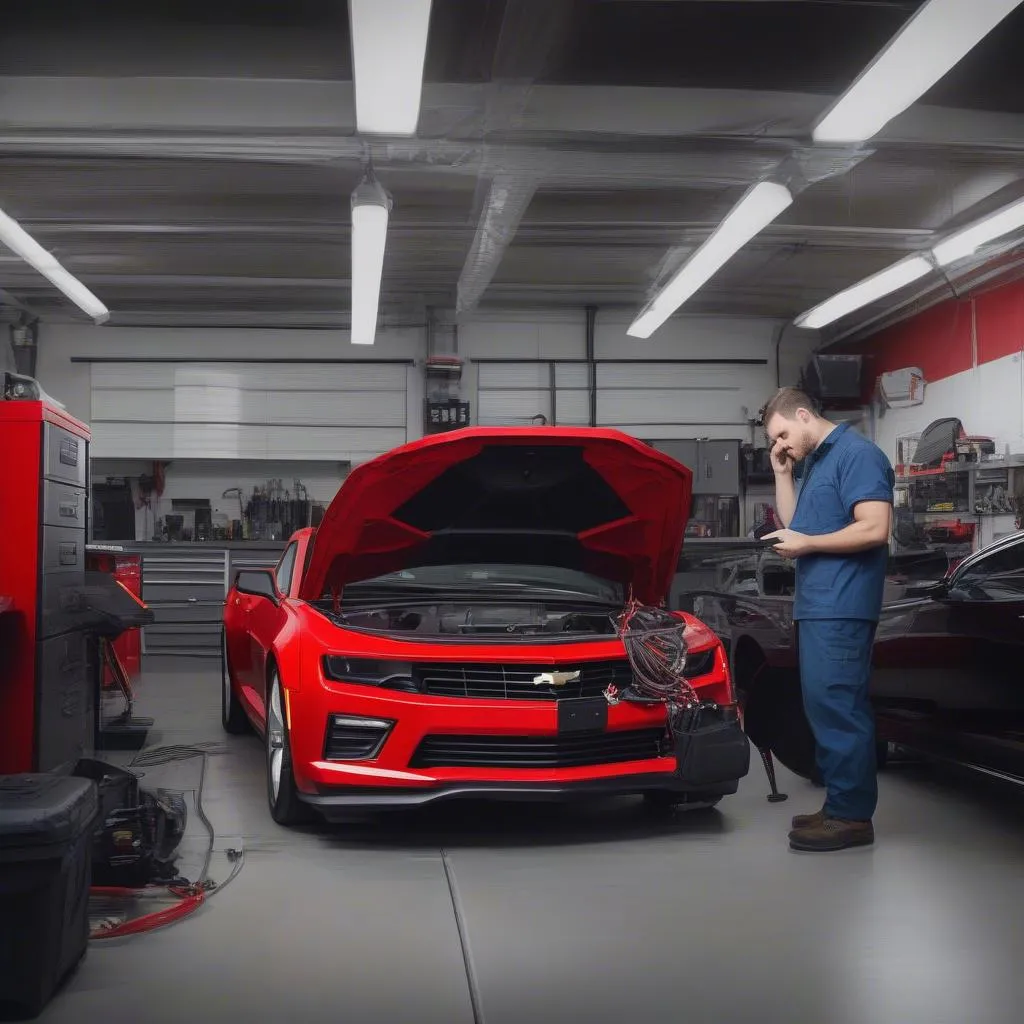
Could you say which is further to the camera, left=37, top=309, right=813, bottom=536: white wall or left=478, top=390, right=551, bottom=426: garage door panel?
left=478, top=390, right=551, bottom=426: garage door panel

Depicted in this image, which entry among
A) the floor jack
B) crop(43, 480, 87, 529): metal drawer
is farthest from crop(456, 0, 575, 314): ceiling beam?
the floor jack

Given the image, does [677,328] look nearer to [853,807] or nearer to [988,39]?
[988,39]

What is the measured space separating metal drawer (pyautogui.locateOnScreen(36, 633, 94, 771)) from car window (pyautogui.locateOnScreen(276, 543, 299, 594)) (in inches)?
33.7

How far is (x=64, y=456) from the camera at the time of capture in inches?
166

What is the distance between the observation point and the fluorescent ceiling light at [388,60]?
14.6ft

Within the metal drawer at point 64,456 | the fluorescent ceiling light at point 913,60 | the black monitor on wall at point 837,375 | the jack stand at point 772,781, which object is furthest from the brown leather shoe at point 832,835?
the black monitor on wall at point 837,375

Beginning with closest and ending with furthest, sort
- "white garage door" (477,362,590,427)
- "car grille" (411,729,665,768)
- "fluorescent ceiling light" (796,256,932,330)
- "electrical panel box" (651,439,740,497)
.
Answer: "car grille" (411,729,665,768), "fluorescent ceiling light" (796,256,932,330), "electrical panel box" (651,439,740,497), "white garage door" (477,362,590,427)

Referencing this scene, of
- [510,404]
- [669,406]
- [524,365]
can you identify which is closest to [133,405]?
[510,404]

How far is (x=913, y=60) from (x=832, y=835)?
346 centimetres

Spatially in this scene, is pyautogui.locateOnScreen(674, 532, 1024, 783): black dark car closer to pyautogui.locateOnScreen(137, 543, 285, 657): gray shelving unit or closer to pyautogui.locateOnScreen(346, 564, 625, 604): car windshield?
pyautogui.locateOnScreen(346, 564, 625, 604): car windshield

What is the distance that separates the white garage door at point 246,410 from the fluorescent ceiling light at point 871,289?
15.0 ft

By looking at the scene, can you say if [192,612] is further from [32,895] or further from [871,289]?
[32,895]

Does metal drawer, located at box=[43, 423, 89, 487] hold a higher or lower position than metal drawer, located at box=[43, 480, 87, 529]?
higher

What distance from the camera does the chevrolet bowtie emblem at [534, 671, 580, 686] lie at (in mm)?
3443
